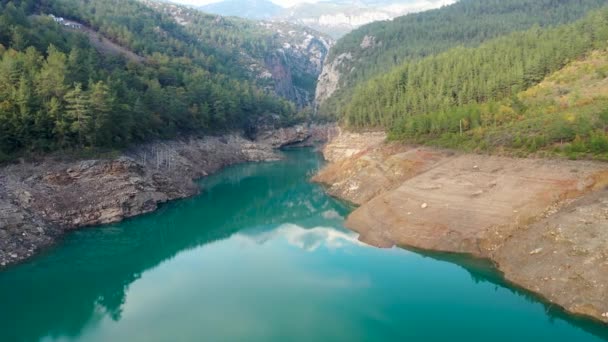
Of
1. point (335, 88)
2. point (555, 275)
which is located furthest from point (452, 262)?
point (335, 88)

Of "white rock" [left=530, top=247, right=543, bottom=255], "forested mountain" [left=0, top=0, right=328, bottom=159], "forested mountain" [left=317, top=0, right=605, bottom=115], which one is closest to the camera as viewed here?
"white rock" [left=530, top=247, right=543, bottom=255]

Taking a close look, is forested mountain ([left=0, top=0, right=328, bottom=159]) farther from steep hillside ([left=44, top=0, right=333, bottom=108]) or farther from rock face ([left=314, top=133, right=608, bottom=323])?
rock face ([left=314, top=133, right=608, bottom=323])

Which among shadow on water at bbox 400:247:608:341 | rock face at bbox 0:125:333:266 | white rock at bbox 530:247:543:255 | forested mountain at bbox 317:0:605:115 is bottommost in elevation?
shadow on water at bbox 400:247:608:341

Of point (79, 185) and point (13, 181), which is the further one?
point (79, 185)

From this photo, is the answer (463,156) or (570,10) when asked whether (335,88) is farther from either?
(463,156)

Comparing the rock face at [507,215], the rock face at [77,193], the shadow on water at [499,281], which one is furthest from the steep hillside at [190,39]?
the shadow on water at [499,281]

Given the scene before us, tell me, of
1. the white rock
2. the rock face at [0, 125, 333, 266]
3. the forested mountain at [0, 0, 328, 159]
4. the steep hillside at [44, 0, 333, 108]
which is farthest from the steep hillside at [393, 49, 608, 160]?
the steep hillside at [44, 0, 333, 108]

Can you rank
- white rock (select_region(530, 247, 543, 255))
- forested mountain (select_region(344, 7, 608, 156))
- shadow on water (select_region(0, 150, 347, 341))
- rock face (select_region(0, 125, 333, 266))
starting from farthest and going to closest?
1. forested mountain (select_region(344, 7, 608, 156))
2. rock face (select_region(0, 125, 333, 266))
3. white rock (select_region(530, 247, 543, 255))
4. shadow on water (select_region(0, 150, 347, 341))
